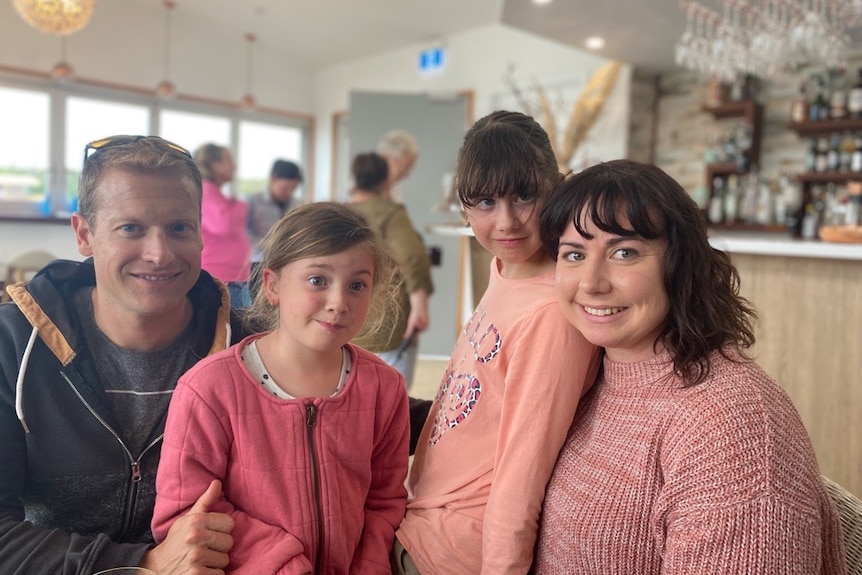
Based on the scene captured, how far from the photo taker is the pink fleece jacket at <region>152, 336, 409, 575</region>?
2.99 ft

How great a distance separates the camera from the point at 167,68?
6.58 m

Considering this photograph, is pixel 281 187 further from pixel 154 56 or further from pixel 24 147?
pixel 154 56

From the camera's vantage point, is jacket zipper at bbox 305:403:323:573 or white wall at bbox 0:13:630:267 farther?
white wall at bbox 0:13:630:267

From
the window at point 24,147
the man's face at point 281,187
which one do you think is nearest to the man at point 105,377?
the man's face at point 281,187

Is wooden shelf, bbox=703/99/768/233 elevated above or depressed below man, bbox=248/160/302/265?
above

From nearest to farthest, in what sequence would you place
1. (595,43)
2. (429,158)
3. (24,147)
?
(595,43)
(429,158)
(24,147)

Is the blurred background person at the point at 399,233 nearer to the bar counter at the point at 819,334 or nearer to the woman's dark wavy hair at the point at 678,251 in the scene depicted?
the bar counter at the point at 819,334

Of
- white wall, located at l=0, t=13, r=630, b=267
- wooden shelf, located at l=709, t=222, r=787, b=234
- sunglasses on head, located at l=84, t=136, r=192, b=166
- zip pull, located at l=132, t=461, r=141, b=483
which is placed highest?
white wall, located at l=0, t=13, r=630, b=267

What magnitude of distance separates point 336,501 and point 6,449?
1.52 feet

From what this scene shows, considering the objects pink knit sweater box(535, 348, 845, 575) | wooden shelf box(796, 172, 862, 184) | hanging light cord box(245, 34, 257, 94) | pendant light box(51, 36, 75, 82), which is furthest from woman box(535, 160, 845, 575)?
hanging light cord box(245, 34, 257, 94)

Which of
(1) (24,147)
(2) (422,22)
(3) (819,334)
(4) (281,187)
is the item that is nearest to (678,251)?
(3) (819,334)

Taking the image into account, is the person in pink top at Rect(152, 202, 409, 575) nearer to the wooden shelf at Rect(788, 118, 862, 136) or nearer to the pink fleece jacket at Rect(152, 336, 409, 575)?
the pink fleece jacket at Rect(152, 336, 409, 575)

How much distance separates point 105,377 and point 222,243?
34 centimetres

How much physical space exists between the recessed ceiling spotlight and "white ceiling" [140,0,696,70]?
0.16 ft
